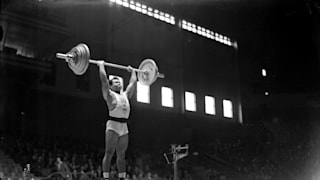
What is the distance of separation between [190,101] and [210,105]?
0.61m

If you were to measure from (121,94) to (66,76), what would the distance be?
4.08m

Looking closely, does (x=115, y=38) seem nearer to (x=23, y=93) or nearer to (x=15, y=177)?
(x=23, y=93)

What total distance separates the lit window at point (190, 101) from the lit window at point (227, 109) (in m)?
0.89

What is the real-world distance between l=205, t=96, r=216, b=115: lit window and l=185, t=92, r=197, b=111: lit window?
36cm

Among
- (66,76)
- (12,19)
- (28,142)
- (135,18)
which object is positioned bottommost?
(28,142)

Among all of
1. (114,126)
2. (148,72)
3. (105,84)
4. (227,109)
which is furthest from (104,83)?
(227,109)

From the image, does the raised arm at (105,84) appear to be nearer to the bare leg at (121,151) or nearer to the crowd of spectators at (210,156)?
the bare leg at (121,151)

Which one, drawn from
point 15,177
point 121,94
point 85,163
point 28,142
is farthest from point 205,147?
point 121,94

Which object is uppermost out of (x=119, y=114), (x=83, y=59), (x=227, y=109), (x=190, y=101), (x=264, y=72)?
(x=264, y=72)

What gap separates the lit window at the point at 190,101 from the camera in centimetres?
1129

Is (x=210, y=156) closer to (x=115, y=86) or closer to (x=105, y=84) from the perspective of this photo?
(x=115, y=86)

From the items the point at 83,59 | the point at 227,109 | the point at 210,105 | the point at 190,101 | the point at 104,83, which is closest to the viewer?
the point at 83,59

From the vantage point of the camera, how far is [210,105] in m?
11.6

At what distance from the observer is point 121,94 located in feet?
18.2
